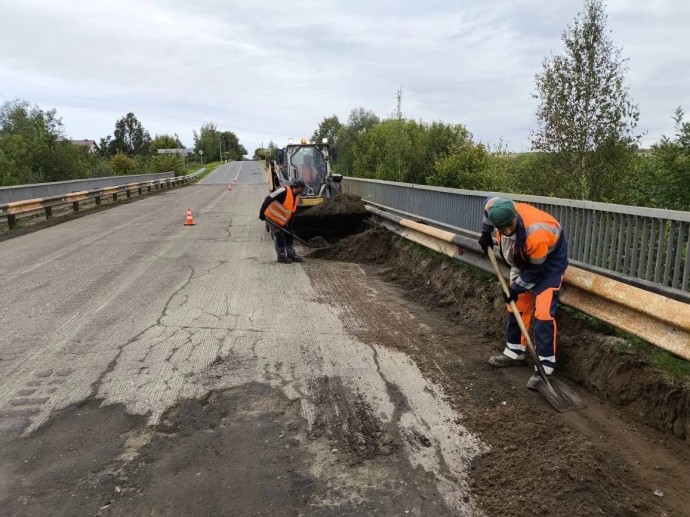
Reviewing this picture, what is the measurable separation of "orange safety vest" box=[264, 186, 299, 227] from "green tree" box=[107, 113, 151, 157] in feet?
266

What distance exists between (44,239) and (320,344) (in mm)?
9608

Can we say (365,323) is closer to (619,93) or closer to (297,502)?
(297,502)

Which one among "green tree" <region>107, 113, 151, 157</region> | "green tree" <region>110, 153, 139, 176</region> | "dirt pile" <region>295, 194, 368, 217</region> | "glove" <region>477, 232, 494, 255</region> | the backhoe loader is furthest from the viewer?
"green tree" <region>107, 113, 151, 157</region>

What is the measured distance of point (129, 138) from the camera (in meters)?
83.8

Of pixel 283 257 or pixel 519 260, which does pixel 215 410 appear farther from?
pixel 283 257

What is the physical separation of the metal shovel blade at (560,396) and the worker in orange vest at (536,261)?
79 mm

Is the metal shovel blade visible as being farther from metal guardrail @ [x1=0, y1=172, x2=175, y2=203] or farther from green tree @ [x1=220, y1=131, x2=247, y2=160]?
green tree @ [x1=220, y1=131, x2=247, y2=160]

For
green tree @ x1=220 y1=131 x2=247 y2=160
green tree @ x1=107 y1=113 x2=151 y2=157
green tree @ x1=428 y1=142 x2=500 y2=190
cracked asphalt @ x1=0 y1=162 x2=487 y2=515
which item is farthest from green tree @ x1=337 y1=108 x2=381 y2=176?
green tree @ x1=220 y1=131 x2=247 y2=160

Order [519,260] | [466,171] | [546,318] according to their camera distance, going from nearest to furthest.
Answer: [546,318], [519,260], [466,171]

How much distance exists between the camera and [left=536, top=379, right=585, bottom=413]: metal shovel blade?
3.56 meters

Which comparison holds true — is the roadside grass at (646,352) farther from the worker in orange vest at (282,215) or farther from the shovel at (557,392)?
the worker in orange vest at (282,215)

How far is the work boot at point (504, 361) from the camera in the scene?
4258mm

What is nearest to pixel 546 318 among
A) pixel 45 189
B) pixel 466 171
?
pixel 466 171

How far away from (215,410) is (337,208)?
7498 mm
